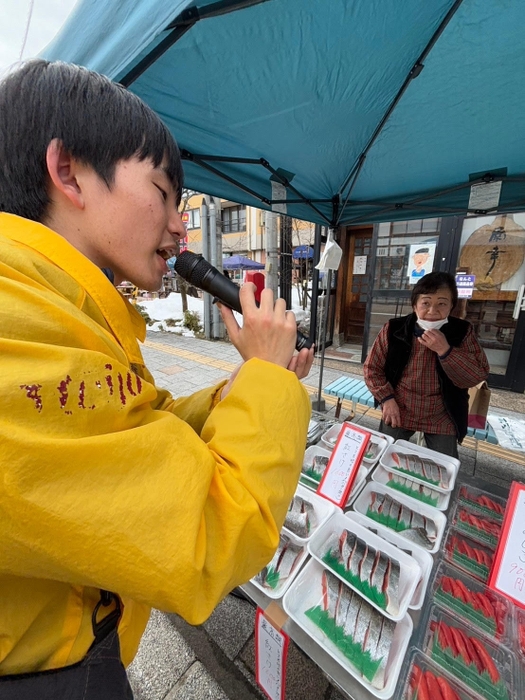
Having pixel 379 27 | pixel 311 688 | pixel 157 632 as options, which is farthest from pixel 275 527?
pixel 379 27

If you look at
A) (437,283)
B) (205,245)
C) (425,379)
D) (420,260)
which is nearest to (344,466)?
(425,379)

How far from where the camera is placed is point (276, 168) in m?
2.49

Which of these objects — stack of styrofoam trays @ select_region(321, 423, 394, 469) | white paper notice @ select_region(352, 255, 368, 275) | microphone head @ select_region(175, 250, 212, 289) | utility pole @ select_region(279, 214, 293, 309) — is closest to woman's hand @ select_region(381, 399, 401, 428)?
stack of styrofoam trays @ select_region(321, 423, 394, 469)

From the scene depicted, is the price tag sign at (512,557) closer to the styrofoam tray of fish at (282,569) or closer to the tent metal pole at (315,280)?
the styrofoam tray of fish at (282,569)

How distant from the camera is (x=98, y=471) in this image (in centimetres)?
45

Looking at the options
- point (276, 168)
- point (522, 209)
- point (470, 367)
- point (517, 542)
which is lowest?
point (517, 542)

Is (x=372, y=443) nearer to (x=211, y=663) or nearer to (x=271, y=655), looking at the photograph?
(x=271, y=655)

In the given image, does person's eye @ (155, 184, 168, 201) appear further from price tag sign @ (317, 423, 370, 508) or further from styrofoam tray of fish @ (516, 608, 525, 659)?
styrofoam tray of fish @ (516, 608, 525, 659)

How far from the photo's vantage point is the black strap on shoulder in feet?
2.14

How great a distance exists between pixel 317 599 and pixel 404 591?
0.35m

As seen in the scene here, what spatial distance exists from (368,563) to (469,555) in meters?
Result: 0.48

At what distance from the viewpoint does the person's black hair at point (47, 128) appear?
0.70 m

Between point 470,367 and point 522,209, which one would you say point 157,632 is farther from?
point 522,209

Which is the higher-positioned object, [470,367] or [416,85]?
[416,85]
